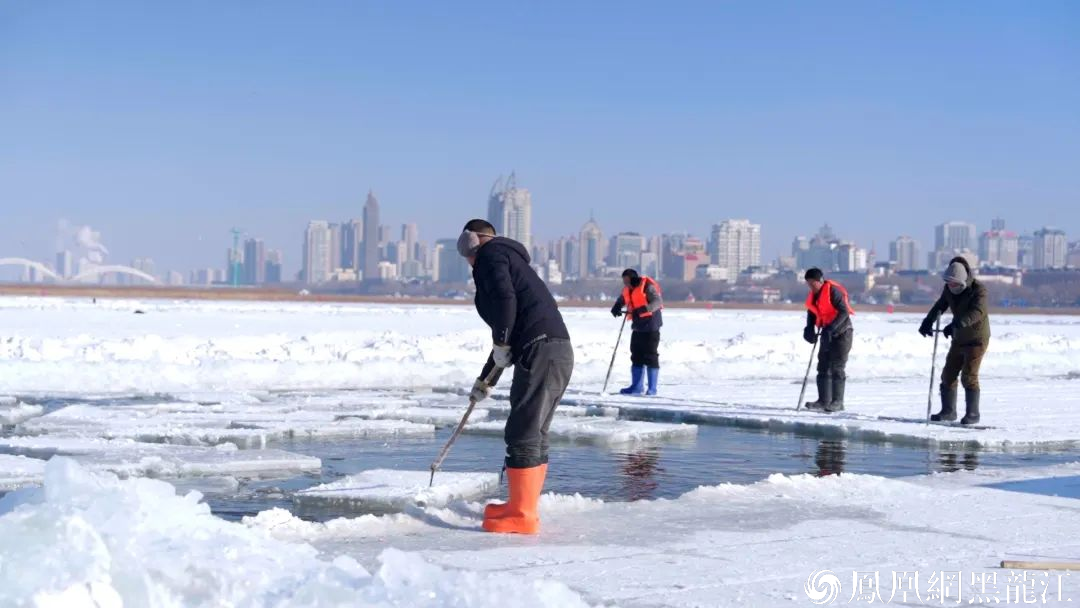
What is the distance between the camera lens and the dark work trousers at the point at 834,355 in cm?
1321

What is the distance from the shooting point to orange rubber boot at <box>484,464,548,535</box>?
5.98 metres

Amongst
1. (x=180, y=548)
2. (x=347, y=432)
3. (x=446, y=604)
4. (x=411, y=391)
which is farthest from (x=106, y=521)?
(x=411, y=391)

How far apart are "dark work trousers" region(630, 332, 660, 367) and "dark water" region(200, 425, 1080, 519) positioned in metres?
3.85

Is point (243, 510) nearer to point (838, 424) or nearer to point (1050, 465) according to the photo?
point (1050, 465)

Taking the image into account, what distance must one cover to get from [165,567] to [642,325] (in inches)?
451

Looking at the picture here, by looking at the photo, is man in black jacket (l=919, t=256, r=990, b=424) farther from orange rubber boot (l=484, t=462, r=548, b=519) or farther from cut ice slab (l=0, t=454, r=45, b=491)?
cut ice slab (l=0, t=454, r=45, b=491)

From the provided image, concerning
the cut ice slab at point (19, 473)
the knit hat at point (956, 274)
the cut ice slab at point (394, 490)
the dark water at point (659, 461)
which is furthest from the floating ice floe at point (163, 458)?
the knit hat at point (956, 274)

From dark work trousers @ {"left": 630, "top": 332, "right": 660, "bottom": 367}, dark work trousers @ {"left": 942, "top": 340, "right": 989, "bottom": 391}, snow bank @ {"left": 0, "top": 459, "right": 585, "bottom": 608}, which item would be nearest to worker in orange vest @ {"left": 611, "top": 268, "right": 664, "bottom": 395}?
dark work trousers @ {"left": 630, "top": 332, "right": 660, "bottom": 367}

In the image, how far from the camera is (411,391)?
54.5ft

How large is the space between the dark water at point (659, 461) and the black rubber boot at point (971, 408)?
1.46 meters

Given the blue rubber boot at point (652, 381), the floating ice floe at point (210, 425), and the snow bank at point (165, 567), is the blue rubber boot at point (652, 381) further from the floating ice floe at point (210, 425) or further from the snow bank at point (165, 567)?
the snow bank at point (165, 567)

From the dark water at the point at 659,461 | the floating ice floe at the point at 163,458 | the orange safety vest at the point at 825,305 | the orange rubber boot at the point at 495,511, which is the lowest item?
the dark water at the point at 659,461

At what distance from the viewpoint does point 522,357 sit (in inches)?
241

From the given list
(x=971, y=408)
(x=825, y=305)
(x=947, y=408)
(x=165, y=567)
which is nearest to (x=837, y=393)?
(x=825, y=305)
